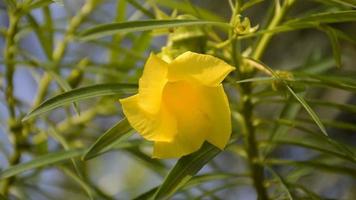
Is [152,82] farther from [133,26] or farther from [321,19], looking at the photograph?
[321,19]

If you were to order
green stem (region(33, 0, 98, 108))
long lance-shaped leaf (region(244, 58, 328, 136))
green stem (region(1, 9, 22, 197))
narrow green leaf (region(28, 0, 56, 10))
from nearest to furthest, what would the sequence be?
long lance-shaped leaf (region(244, 58, 328, 136)) < narrow green leaf (region(28, 0, 56, 10)) < green stem (region(1, 9, 22, 197)) < green stem (region(33, 0, 98, 108))

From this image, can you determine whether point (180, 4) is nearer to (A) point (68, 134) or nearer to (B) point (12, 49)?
(B) point (12, 49)

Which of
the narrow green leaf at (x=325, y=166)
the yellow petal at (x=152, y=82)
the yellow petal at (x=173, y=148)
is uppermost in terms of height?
the yellow petal at (x=152, y=82)

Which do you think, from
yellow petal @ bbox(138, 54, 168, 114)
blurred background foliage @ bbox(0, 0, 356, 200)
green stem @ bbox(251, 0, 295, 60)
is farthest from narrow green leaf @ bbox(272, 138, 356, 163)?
yellow petal @ bbox(138, 54, 168, 114)

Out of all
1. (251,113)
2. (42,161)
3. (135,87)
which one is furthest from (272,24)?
(42,161)

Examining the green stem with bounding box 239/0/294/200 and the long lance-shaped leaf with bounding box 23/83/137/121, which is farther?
the green stem with bounding box 239/0/294/200

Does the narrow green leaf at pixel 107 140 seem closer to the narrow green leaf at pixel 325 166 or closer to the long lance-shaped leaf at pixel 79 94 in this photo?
the long lance-shaped leaf at pixel 79 94

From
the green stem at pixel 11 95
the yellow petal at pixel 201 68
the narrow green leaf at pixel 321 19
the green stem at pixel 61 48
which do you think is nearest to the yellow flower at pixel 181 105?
the yellow petal at pixel 201 68

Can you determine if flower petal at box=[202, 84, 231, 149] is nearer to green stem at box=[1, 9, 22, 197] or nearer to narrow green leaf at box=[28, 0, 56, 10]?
narrow green leaf at box=[28, 0, 56, 10]
